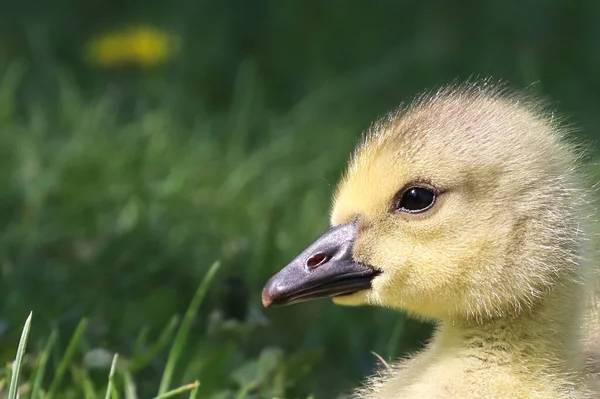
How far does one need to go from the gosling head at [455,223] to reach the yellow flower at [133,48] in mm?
2395

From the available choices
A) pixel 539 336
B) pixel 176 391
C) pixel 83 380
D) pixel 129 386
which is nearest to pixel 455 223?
pixel 539 336

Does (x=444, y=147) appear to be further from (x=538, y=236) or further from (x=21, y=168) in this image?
(x=21, y=168)

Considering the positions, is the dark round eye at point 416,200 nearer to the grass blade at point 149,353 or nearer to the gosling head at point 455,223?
the gosling head at point 455,223

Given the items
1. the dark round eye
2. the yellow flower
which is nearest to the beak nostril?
the dark round eye

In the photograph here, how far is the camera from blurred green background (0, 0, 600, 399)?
2.47m

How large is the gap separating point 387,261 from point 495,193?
214mm

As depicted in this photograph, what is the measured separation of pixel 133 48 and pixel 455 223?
2.67 metres

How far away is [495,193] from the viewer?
1.95 m

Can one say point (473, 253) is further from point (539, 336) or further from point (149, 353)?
point (149, 353)

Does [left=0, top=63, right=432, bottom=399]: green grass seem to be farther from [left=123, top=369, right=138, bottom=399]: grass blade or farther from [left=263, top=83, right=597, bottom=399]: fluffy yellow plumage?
[left=263, top=83, right=597, bottom=399]: fluffy yellow plumage

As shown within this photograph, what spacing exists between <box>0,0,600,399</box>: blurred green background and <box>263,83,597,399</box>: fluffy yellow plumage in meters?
0.35

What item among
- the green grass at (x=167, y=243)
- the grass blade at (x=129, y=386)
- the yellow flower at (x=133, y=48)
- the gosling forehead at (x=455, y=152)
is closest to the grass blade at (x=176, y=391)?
the green grass at (x=167, y=243)

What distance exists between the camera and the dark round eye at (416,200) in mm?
1976

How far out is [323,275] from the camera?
2.00 metres
